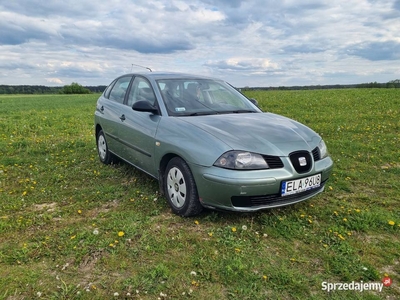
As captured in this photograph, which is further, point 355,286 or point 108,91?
point 108,91

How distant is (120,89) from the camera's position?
5.36 meters

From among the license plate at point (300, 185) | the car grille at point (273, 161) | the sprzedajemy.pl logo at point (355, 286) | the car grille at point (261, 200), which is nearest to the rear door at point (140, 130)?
the car grille at point (261, 200)

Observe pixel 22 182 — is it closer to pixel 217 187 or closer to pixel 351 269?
pixel 217 187

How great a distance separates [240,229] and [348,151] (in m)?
4.11

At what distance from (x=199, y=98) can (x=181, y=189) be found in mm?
1323

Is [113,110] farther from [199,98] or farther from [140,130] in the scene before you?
[199,98]

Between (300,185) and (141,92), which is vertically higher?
(141,92)

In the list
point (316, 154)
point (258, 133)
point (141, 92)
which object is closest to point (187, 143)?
point (258, 133)

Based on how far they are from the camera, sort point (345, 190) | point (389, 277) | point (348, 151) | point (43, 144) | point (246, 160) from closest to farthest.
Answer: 1. point (389, 277)
2. point (246, 160)
3. point (345, 190)
4. point (348, 151)
5. point (43, 144)

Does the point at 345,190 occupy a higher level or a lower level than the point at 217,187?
lower

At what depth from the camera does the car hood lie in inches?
129

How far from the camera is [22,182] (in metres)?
5.04

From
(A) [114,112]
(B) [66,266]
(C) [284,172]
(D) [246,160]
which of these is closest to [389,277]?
(C) [284,172]

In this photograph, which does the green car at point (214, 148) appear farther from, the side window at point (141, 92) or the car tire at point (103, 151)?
the car tire at point (103, 151)
